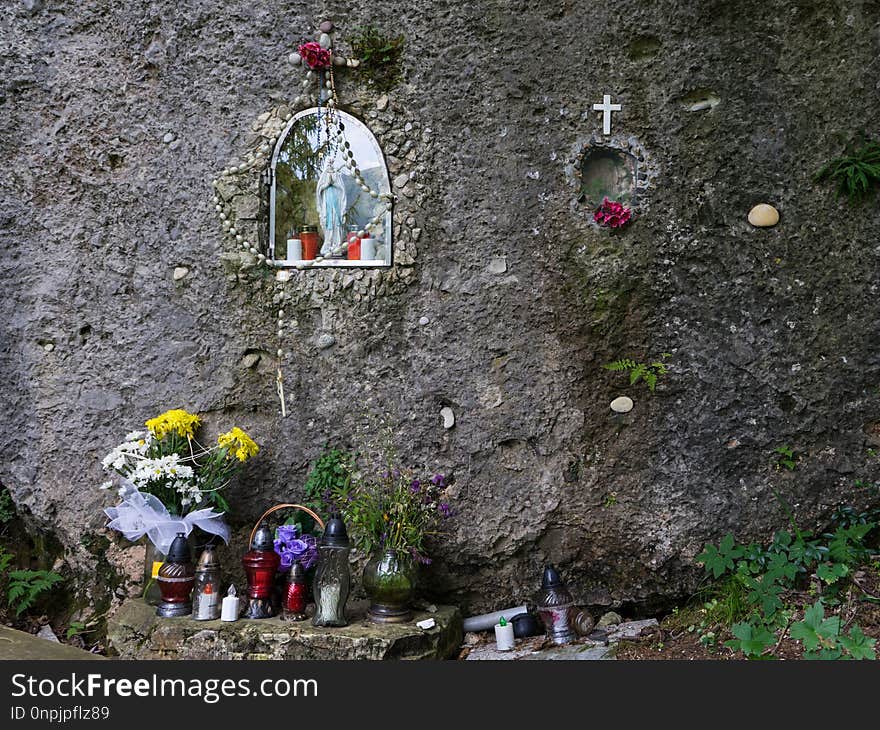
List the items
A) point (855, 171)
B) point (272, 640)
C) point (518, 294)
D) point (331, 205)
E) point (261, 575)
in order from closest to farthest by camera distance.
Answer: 1. point (272, 640)
2. point (261, 575)
3. point (855, 171)
4. point (518, 294)
5. point (331, 205)

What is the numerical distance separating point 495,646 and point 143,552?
189cm

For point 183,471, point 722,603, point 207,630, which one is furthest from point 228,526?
point 722,603

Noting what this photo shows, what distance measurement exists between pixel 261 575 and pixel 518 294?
6.04 feet

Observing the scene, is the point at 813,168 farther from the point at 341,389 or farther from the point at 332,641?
the point at 332,641

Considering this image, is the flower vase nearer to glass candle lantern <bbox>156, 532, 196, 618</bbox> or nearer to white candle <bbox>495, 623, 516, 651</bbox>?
white candle <bbox>495, 623, 516, 651</bbox>

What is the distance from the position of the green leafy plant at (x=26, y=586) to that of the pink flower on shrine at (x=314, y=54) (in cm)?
303

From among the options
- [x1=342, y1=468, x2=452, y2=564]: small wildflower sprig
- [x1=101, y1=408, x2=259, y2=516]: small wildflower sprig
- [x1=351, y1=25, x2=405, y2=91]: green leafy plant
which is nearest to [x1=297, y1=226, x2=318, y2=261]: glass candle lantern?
[x1=351, y1=25, x2=405, y2=91]: green leafy plant

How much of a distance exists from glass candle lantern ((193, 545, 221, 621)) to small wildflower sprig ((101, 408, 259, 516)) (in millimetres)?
363

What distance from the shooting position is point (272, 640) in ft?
11.1

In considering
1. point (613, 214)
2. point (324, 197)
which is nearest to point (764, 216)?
point (613, 214)

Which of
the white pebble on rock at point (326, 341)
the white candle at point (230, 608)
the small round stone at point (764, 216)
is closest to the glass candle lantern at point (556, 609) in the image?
the white candle at point (230, 608)

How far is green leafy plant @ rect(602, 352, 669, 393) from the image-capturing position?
13.0 feet

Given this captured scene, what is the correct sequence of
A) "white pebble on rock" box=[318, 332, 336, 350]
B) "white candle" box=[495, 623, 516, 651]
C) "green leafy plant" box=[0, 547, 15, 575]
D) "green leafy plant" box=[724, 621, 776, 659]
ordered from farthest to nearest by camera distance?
"green leafy plant" box=[0, 547, 15, 575]
"white pebble on rock" box=[318, 332, 336, 350]
"white candle" box=[495, 623, 516, 651]
"green leafy plant" box=[724, 621, 776, 659]

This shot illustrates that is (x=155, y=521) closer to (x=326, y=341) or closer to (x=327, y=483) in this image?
(x=327, y=483)
